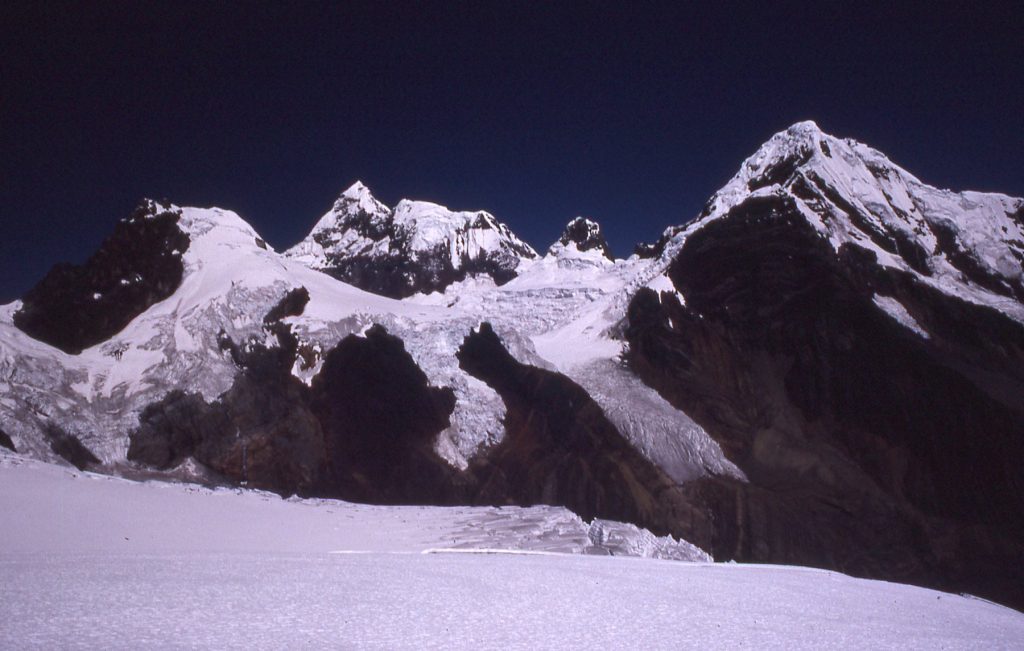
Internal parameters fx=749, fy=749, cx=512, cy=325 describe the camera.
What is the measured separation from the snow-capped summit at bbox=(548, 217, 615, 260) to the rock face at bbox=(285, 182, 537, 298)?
8.14 ft

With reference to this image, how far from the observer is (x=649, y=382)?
1834 centimetres

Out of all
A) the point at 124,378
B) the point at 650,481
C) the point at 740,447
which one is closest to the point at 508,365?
the point at 650,481

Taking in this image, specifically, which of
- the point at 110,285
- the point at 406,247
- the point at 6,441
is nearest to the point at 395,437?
the point at 6,441

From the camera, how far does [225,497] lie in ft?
28.7

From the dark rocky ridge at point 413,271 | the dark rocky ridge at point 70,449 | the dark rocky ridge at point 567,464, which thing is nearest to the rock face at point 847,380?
the dark rocky ridge at point 567,464

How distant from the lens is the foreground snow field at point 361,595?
10.5ft

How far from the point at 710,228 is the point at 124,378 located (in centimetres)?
1405

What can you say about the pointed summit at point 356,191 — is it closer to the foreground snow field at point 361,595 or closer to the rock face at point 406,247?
→ the rock face at point 406,247

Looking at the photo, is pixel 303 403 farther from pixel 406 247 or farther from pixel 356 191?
pixel 356 191

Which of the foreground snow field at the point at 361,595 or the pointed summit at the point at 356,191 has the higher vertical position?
the pointed summit at the point at 356,191

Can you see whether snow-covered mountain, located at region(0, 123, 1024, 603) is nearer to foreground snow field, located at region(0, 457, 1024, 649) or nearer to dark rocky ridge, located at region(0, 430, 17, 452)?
dark rocky ridge, located at region(0, 430, 17, 452)

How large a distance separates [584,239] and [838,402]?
1878cm

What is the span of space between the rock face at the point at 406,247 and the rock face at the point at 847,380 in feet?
50.1

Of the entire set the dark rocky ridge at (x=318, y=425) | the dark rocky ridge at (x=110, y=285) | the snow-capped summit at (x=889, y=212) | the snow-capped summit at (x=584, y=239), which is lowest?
the dark rocky ridge at (x=318, y=425)
